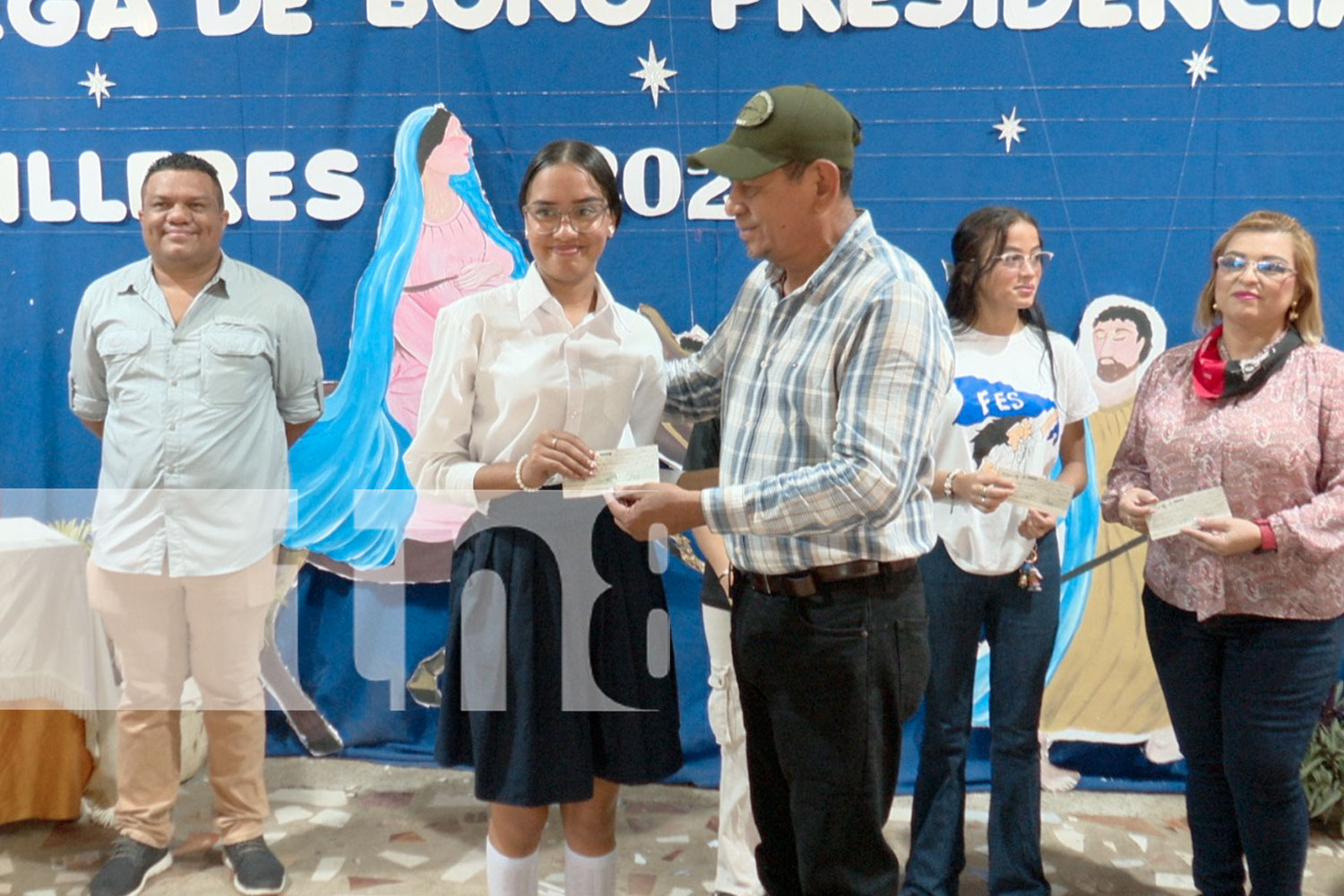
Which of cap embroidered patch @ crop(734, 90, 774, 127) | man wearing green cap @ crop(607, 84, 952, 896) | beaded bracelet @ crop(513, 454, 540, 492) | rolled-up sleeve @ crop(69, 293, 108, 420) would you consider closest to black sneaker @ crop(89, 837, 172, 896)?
rolled-up sleeve @ crop(69, 293, 108, 420)

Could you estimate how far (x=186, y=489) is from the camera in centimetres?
300

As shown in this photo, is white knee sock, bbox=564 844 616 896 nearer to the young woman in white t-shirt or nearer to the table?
the young woman in white t-shirt

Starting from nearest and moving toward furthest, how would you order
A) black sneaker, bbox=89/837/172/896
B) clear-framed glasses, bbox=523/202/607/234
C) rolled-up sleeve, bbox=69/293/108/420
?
clear-framed glasses, bbox=523/202/607/234 < black sneaker, bbox=89/837/172/896 < rolled-up sleeve, bbox=69/293/108/420

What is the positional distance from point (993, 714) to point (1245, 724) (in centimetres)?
58

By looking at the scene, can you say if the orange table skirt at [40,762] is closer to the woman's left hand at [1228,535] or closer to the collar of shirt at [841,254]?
the collar of shirt at [841,254]

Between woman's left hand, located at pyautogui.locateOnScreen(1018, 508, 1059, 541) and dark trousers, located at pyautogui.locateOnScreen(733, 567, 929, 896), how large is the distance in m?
0.86

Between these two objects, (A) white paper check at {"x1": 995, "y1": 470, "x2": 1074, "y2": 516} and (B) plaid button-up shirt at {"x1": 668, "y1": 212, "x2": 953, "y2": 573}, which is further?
(A) white paper check at {"x1": 995, "y1": 470, "x2": 1074, "y2": 516}

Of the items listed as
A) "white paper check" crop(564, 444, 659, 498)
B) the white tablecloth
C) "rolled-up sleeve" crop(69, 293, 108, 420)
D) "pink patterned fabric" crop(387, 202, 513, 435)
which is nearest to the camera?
"white paper check" crop(564, 444, 659, 498)

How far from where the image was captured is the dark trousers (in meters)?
1.95

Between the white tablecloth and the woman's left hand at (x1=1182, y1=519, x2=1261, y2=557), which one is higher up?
the woman's left hand at (x1=1182, y1=519, x2=1261, y2=557)

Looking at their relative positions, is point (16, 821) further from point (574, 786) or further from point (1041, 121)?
point (1041, 121)

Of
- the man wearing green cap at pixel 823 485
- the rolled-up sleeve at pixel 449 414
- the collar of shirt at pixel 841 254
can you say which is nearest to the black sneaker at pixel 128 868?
the rolled-up sleeve at pixel 449 414

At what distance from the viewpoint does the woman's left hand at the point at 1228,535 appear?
2404mm

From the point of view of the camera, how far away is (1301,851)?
2.55 meters
